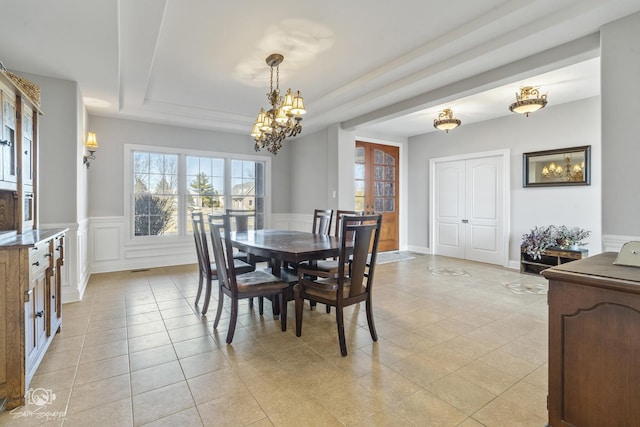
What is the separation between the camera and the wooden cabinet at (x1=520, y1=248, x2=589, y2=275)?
174 inches

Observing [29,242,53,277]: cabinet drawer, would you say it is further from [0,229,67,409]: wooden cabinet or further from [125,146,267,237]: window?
[125,146,267,237]: window

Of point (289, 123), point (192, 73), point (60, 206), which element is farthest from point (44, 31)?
point (289, 123)

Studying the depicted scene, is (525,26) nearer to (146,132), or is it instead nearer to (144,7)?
(144,7)

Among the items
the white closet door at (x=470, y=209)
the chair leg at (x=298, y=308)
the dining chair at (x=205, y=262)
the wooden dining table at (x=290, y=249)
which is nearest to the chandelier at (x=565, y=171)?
the white closet door at (x=470, y=209)

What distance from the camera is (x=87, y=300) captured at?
3.62 metres

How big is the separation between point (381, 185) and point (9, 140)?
594cm

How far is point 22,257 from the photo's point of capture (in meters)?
Answer: 1.78

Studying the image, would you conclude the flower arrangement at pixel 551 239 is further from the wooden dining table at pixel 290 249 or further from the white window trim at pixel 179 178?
the white window trim at pixel 179 178

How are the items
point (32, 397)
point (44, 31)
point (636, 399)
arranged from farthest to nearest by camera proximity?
point (44, 31)
point (32, 397)
point (636, 399)

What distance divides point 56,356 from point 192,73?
312 cm

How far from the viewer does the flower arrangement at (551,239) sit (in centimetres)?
454

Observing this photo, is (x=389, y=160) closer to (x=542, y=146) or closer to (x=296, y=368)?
(x=542, y=146)

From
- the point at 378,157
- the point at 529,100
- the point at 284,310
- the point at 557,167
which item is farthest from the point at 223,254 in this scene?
the point at 557,167

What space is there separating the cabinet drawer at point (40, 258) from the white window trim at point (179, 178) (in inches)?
124
